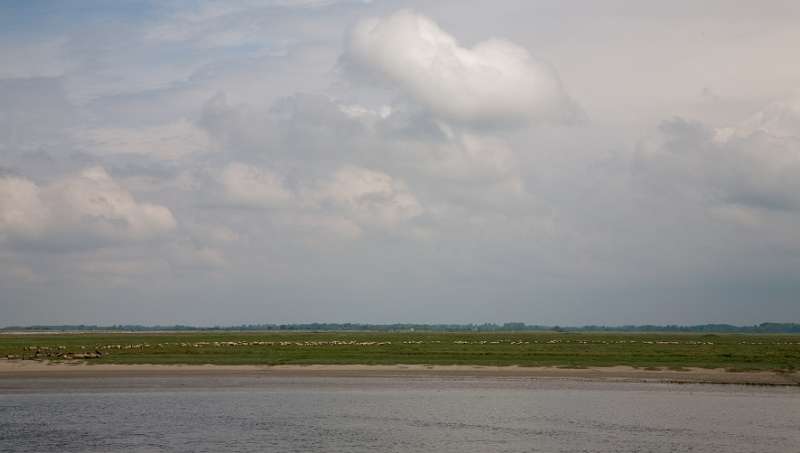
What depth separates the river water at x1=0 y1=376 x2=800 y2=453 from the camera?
3434cm

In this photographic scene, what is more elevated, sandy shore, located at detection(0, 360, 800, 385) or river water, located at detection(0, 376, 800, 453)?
sandy shore, located at detection(0, 360, 800, 385)

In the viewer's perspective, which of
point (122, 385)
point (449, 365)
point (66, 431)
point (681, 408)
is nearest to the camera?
point (66, 431)

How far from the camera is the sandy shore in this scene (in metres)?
61.4

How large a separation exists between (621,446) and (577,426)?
5.44 meters

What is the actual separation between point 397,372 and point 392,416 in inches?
980

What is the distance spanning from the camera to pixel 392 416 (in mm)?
42219

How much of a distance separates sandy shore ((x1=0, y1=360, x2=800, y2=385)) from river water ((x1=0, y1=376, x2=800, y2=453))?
4.25 meters

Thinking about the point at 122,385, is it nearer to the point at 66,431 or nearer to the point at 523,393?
the point at 66,431

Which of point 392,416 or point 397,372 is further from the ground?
point 397,372

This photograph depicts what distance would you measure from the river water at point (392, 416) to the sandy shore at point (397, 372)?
425 centimetres

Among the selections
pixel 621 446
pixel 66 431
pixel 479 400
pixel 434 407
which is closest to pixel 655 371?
pixel 479 400

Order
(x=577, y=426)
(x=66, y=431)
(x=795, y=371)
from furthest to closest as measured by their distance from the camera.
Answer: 1. (x=795, y=371)
2. (x=577, y=426)
3. (x=66, y=431)

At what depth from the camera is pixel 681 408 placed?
45.5 metres

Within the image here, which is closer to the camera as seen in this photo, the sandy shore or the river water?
the river water
